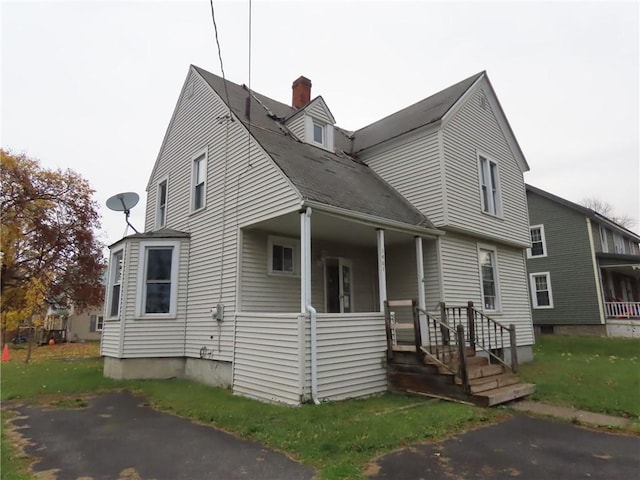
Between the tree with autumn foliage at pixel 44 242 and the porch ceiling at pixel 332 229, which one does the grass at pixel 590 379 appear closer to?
the porch ceiling at pixel 332 229

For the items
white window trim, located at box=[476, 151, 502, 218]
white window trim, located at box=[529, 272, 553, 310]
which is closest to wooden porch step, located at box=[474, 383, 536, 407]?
white window trim, located at box=[476, 151, 502, 218]

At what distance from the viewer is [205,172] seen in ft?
35.9

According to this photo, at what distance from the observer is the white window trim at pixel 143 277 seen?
10148 millimetres

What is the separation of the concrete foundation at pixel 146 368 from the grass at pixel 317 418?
2.05 ft

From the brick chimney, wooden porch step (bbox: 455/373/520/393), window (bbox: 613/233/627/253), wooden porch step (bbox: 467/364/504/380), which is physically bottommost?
wooden porch step (bbox: 455/373/520/393)

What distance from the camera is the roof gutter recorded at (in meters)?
7.47

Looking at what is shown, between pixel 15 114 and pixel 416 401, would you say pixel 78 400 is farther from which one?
pixel 15 114

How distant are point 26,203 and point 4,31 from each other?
16414 millimetres

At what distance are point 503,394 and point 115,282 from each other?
1002 cm

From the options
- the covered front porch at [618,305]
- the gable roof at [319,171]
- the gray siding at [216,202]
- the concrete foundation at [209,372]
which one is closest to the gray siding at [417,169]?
the gable roof at [319,171]

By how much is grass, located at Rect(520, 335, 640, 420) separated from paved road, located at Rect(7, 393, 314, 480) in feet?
18.5

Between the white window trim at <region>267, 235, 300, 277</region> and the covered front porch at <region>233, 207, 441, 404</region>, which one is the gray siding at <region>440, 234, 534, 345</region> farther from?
the white window trim at <region>267, 235, 300, 277</region>

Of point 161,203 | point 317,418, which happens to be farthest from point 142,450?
point 161,203

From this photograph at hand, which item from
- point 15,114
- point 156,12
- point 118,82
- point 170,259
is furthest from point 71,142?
point 156,12
